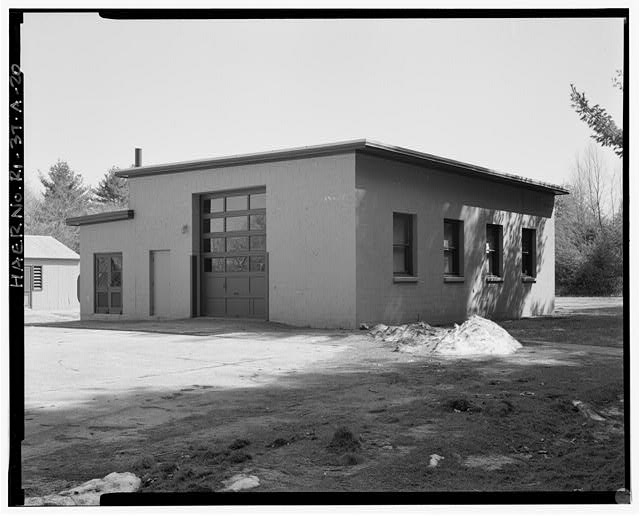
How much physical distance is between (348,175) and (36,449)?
10537 mm

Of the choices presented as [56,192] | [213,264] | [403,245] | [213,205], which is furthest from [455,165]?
[56,192]

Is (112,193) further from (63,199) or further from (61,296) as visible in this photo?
(63,199)

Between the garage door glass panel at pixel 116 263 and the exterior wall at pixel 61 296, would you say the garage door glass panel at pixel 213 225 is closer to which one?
the garage door glass panel at pixel 116 263

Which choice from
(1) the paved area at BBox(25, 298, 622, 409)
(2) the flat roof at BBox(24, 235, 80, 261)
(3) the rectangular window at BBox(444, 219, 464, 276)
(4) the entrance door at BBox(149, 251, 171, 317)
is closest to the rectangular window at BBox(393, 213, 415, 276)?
(3) the rectangular window at BBox(444, 219, 464, 276)

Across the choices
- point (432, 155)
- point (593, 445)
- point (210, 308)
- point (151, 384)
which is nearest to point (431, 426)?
point (593, 445)

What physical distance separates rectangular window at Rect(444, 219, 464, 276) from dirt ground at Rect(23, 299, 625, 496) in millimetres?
7646

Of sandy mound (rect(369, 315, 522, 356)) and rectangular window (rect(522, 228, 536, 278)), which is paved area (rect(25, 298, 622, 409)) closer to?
sandy mound (rect(369, 315, 522, 356))

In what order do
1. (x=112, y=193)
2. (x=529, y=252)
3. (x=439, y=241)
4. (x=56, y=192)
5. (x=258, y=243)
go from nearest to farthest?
(x=56, y=192)
(x=258, y=243)
(x=439, y=241)
(x=112, y=193)
(x=529, y=252)

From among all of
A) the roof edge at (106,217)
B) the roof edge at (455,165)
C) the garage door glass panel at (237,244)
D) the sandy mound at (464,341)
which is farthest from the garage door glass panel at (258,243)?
the sandy mound at (464,341)

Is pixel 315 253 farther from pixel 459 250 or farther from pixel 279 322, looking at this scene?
pixel 459 250

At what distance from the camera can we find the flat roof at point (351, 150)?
48.4 ft

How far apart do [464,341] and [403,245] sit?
5.60 meters

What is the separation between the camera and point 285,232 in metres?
16.0

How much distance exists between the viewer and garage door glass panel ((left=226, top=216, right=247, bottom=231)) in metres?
17.2
